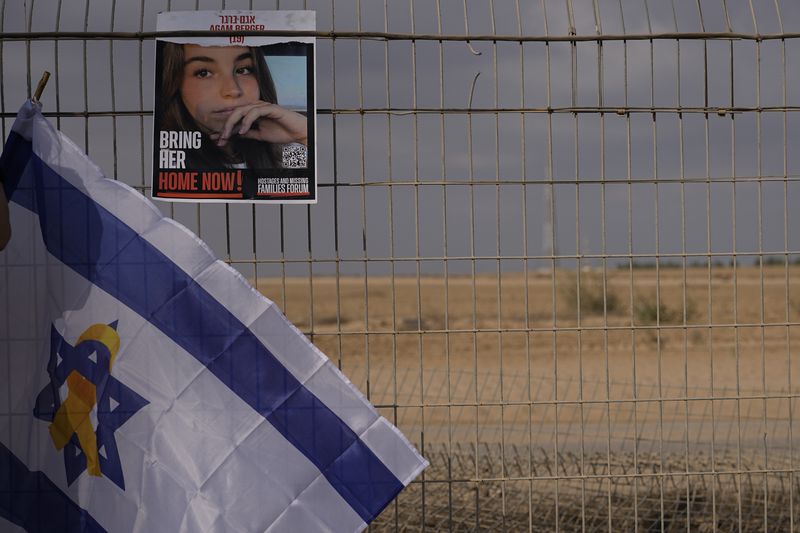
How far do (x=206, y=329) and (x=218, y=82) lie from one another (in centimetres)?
122

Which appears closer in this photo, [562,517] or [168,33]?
[168,33]

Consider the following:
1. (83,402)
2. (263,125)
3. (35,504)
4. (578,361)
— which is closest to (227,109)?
(263,125)

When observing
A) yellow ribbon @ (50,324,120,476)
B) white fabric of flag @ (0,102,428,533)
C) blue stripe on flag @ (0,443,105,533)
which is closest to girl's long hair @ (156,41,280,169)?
white fabric of flag @ (0,102,428,533)

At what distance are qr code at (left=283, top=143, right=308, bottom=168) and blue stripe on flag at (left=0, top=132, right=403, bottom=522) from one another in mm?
744

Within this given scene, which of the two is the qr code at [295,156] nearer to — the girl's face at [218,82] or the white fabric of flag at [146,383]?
the girl's face at [218,82]

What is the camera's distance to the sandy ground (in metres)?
4.97

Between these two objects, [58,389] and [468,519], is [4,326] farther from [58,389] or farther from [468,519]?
[468,519]

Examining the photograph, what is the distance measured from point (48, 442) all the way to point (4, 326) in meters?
0.60

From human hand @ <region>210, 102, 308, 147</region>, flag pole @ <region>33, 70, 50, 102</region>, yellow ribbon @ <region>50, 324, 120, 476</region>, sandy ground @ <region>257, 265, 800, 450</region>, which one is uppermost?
flag pole @ <region>33, 70, 50, 102</region>

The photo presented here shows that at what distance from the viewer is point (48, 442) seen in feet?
15.6

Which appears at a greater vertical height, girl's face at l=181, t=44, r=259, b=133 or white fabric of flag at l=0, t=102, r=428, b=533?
girl's face at l=181, t=44, r=259, b=133

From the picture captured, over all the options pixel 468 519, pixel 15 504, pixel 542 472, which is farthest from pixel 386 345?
pixel 15 504

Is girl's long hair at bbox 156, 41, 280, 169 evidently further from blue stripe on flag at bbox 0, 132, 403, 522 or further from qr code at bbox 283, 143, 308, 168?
blue stripe on flag at bbox 0, 132, 403, 522

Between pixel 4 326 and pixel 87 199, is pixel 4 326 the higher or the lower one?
the lower one
